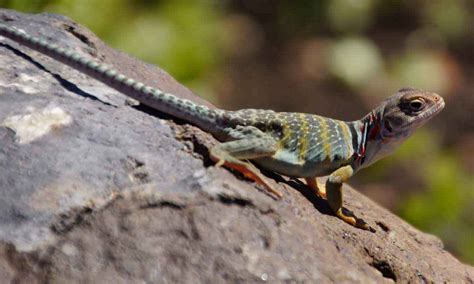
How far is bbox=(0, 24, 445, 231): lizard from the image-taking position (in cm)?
557

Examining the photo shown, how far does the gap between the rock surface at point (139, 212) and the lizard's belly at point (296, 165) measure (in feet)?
0.24

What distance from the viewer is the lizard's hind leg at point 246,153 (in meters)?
5.07

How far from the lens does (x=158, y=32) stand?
10195 mm

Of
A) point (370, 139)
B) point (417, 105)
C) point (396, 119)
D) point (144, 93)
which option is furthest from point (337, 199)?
point (144, 93)

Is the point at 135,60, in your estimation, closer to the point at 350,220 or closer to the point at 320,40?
the point at 350,220

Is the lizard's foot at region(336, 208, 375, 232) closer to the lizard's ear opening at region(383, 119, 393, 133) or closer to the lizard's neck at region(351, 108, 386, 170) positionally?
the lizard's neck at region(351, 108, 386, 170)

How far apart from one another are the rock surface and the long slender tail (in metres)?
0.07

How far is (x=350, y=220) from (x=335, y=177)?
281 millimetres

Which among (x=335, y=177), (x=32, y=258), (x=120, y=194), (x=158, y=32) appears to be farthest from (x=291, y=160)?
(x=158, y=32)

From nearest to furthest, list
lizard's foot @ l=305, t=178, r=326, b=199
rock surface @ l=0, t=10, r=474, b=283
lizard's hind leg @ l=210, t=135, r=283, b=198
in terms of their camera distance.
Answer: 1. rock surface @ l=0, t=10, r=474, b=283
2. lizard's hind leg @ l=210, t=135, r=283, b=198
3. lizard's foot @ l=305, t=178, r=326, b=199

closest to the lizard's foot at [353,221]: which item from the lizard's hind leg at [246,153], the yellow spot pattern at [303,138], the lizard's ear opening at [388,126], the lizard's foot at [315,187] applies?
the lizard's foot at [315,187]

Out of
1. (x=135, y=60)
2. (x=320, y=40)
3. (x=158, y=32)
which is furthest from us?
(x=320, y=40)

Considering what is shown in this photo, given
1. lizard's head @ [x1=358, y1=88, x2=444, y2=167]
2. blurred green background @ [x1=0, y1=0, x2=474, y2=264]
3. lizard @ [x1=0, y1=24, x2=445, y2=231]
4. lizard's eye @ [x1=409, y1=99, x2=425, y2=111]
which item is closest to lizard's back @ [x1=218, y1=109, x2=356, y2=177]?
lizard @ [x1=0, y1=24, x2=445, y2=231]

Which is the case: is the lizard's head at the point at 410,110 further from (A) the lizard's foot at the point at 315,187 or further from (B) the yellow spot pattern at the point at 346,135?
(A) the lizard's foot at the point at 315,187
